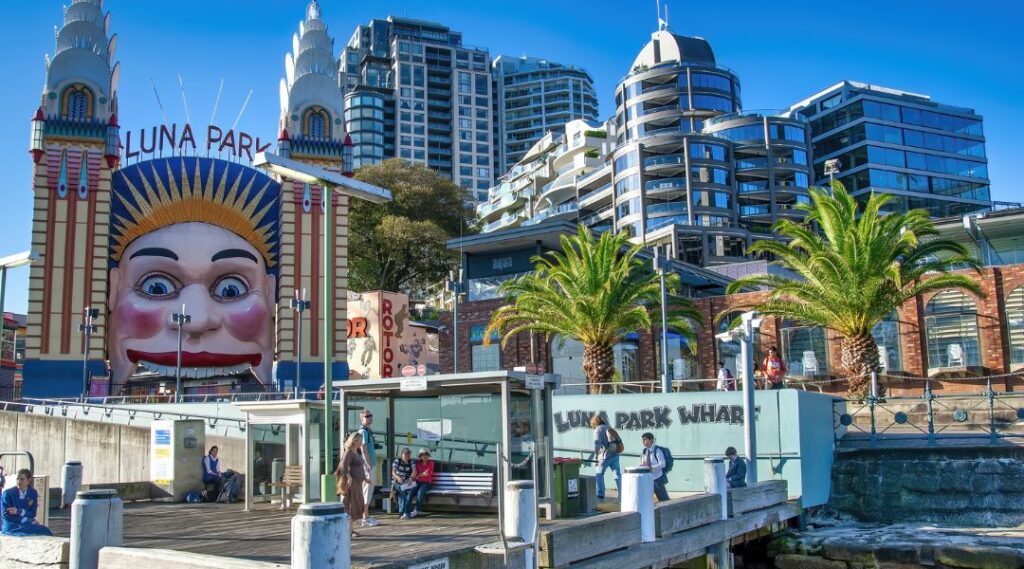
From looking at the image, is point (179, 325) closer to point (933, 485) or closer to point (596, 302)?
point (596, 302)

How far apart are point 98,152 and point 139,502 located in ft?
93.3

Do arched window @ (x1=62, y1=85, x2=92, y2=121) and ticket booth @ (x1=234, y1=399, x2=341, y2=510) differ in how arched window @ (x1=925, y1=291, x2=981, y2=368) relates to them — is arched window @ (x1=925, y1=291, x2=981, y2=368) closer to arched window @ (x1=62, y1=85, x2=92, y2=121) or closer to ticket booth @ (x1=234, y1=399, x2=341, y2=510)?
ticket booth @ (x1=234, y1=399, x2=341, y2=510)

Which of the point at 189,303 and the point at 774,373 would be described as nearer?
the point at 774,373

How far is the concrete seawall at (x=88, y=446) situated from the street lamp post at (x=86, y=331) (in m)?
5.70

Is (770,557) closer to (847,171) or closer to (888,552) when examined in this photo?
(888,552)

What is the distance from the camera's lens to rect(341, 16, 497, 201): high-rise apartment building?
14512cm

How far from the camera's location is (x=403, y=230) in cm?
6078

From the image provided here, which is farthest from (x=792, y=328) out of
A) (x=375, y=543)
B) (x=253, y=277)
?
(x=375, y=543)

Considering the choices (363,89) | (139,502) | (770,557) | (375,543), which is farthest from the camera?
(363,89)

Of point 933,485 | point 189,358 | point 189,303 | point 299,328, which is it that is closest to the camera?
point 933,485

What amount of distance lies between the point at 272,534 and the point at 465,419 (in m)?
3.92

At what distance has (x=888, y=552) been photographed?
17.0 meters

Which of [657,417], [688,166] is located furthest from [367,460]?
[688,166]

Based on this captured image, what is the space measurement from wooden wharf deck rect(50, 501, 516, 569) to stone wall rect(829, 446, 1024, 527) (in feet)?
35.0
